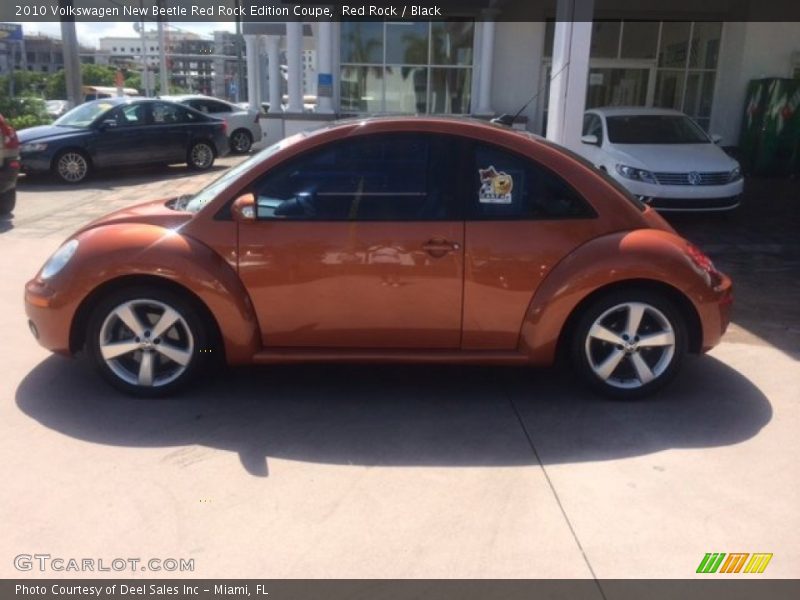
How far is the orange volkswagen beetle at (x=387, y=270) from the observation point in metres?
4.12

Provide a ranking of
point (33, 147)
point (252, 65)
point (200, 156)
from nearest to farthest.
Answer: point (33, 147) < point (200, 156) < point (252, 65)

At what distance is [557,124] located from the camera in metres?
9.27

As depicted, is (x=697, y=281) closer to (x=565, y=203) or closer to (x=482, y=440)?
(x=565, y=203)

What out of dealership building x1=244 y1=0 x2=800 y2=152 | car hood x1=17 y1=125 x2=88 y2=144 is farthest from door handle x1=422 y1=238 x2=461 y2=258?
dealership building x1=244 y1=0 x2=800 y2=152

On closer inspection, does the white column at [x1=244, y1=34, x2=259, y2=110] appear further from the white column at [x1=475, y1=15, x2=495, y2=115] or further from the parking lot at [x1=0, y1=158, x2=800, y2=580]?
the parking lot at [x1=0, y1=158, x2=800, y2=580]

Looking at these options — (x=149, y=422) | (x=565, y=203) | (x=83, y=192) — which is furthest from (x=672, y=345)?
(x=83, y=192)

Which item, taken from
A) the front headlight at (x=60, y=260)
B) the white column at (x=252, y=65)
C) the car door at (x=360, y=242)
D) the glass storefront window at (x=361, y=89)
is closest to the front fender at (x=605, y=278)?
the car door at (x=360, y=242)

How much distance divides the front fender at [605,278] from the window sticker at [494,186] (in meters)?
0.51

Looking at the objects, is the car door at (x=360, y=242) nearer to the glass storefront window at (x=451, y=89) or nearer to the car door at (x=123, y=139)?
the car door at (x=123, y=139)

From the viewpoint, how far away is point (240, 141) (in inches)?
730

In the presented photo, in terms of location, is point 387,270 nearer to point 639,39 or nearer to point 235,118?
point 235,118

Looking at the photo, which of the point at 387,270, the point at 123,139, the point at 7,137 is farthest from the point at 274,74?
the point at 387,270

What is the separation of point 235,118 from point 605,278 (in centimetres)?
1557

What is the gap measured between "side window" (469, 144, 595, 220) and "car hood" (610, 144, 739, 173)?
5.87m
